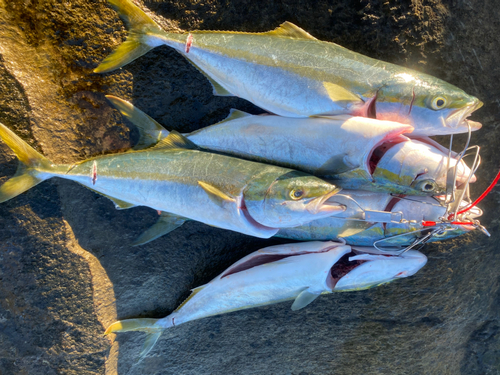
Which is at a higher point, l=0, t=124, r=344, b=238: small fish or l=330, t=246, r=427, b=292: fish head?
l=0, t=124, r=344, b=238: small fish

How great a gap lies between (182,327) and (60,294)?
104 cm

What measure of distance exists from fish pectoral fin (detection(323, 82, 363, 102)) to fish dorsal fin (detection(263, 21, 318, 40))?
0.46 m

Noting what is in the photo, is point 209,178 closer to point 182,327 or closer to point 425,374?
point 182,327

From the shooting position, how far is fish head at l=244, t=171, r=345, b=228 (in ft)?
6.92

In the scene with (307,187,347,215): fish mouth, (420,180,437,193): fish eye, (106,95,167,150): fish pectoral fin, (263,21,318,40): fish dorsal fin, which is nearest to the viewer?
(307,187,347,215): fish mouth

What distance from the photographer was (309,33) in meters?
2.59

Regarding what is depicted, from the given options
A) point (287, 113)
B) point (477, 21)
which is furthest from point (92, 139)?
point (477, 21)

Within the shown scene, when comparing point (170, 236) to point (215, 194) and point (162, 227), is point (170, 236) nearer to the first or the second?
point (162, 227)

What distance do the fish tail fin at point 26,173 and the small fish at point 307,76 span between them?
86 centimetres

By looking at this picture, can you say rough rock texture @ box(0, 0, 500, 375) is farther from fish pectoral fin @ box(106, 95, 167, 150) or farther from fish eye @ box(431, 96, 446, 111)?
fish eye @ box(431, 96, 446, 111)

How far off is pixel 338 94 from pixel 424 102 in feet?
1.88

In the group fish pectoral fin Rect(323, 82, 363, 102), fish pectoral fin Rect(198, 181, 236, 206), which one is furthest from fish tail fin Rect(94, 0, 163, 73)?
fish pectoral fin Rect(323, 82, 363, 102)

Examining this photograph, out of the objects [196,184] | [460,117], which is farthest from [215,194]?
[460,117]

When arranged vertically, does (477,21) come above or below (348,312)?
above
